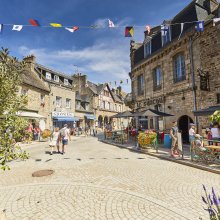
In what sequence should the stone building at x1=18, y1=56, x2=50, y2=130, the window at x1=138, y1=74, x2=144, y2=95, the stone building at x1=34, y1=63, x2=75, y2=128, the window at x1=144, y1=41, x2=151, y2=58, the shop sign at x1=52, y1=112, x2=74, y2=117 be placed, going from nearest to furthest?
the window at x1=144, y1=41, x2=151, y2=58 < the window at x1=138, y1=74, x2=144, y2=95 < the stone building at x1=18, y1=56, x2=50, y2=130 < the stone building at x1=34, y1=63, x2=75, y2=128 < the shop sign at x1=52, y1=112, x2=74, y2=117

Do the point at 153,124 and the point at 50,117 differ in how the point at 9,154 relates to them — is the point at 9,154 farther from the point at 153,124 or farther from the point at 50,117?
the point at 50,117

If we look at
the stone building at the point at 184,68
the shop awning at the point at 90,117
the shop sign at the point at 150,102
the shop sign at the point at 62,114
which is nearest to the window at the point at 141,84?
the stone building at the point at 184,68

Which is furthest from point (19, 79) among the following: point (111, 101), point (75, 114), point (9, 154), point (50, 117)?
point (111, 101)

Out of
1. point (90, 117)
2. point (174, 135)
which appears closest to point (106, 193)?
point (174, 135)

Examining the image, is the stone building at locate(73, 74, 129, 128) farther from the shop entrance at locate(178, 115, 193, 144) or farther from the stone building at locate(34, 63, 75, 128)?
the shop entrance at locate(178, 115, 193, 144)

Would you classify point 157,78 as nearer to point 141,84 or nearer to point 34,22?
point 141,84

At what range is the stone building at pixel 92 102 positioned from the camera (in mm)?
33122

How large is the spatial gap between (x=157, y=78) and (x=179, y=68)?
2.74 meters

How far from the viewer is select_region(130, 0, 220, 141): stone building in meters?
11.3

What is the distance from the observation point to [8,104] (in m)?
3.51

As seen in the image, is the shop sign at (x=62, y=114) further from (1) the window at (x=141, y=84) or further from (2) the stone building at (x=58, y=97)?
(1) the window at (x=141, y=84)

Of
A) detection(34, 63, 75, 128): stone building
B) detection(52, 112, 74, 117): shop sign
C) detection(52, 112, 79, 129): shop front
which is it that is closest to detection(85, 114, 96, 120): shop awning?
detection(52, 112, 79, 129): shop front

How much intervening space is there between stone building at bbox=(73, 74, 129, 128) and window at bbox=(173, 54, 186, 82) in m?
19.5

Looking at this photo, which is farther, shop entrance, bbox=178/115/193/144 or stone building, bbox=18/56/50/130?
stone building, bbox=18/56/50/130
